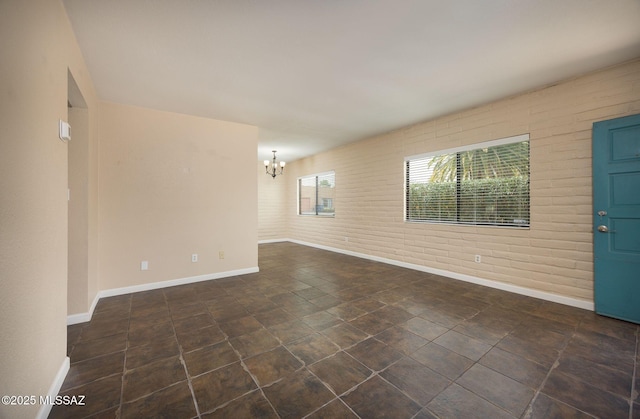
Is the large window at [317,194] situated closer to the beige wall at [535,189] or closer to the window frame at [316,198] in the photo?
the window frame at [316,198]

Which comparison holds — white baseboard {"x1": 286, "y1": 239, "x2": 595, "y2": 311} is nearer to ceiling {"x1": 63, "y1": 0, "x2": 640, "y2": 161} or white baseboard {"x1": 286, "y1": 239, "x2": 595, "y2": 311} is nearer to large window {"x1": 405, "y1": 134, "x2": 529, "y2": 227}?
large window {"x1": 405, "y1": 134, "x2": 529, "y2": 227}

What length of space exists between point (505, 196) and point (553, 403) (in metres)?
2.67

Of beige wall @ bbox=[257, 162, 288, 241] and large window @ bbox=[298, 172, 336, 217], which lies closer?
large window @ bbox=[298, 172, 336, 217]

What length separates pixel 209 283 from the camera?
383 centimetres

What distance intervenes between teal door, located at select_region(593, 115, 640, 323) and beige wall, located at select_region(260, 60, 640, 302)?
119 mm

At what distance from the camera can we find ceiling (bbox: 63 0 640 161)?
184 cm

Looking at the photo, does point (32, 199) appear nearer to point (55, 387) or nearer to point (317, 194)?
point (55, 387)

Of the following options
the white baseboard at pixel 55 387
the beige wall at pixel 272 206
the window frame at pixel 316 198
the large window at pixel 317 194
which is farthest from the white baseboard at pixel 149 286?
Answer: the beige wall at pixel 272 206

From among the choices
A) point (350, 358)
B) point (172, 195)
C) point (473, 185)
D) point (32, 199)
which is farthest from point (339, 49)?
point (172, 195)

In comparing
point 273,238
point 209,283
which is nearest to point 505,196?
point 209,283

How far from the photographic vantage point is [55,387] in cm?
155

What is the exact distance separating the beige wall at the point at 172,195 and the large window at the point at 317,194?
2.76 metres

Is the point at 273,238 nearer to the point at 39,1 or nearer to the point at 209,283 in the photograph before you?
the point at 209,283

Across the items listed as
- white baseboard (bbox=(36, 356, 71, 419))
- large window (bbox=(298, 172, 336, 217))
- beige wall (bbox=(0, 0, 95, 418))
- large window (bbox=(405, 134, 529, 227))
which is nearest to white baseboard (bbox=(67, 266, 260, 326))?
white baseboard (bbox=(36, 356, 71, 419))
